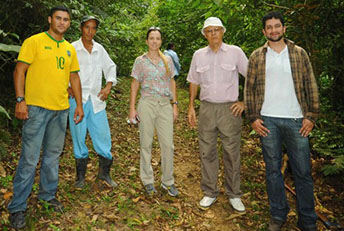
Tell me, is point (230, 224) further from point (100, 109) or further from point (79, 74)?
point (79, 74)

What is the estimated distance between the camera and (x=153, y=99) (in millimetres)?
4773

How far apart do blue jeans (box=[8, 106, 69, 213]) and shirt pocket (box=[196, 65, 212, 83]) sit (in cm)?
210

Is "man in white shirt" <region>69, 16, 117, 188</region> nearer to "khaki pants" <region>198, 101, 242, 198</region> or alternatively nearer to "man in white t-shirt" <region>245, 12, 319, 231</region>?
"khaki pants" <region>198, 101, 242, 198</region>

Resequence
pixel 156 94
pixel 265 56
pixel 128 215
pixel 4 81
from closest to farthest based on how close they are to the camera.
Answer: pixel 265 56
pixel 128 215
pixel 156 94
pixel 4 81

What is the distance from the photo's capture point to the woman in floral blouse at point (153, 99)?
15.6 feet

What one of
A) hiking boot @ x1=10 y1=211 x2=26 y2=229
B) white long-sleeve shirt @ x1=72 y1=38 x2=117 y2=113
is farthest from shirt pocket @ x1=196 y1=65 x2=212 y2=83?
hiking boot @ x1=10 y1=211 x2=26 y2=229

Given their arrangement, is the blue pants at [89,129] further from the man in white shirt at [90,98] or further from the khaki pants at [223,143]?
the khaki pants at [223,143]

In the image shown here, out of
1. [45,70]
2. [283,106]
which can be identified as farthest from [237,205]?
[45,70]

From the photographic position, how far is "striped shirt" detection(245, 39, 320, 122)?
3924 millimetres

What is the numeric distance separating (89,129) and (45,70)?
1.30 meters

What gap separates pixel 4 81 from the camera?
650cm

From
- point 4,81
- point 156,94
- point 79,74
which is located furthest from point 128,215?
point 4,81

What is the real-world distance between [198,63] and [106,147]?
201 cm

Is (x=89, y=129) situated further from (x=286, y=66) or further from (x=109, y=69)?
(x=286, y=66)
